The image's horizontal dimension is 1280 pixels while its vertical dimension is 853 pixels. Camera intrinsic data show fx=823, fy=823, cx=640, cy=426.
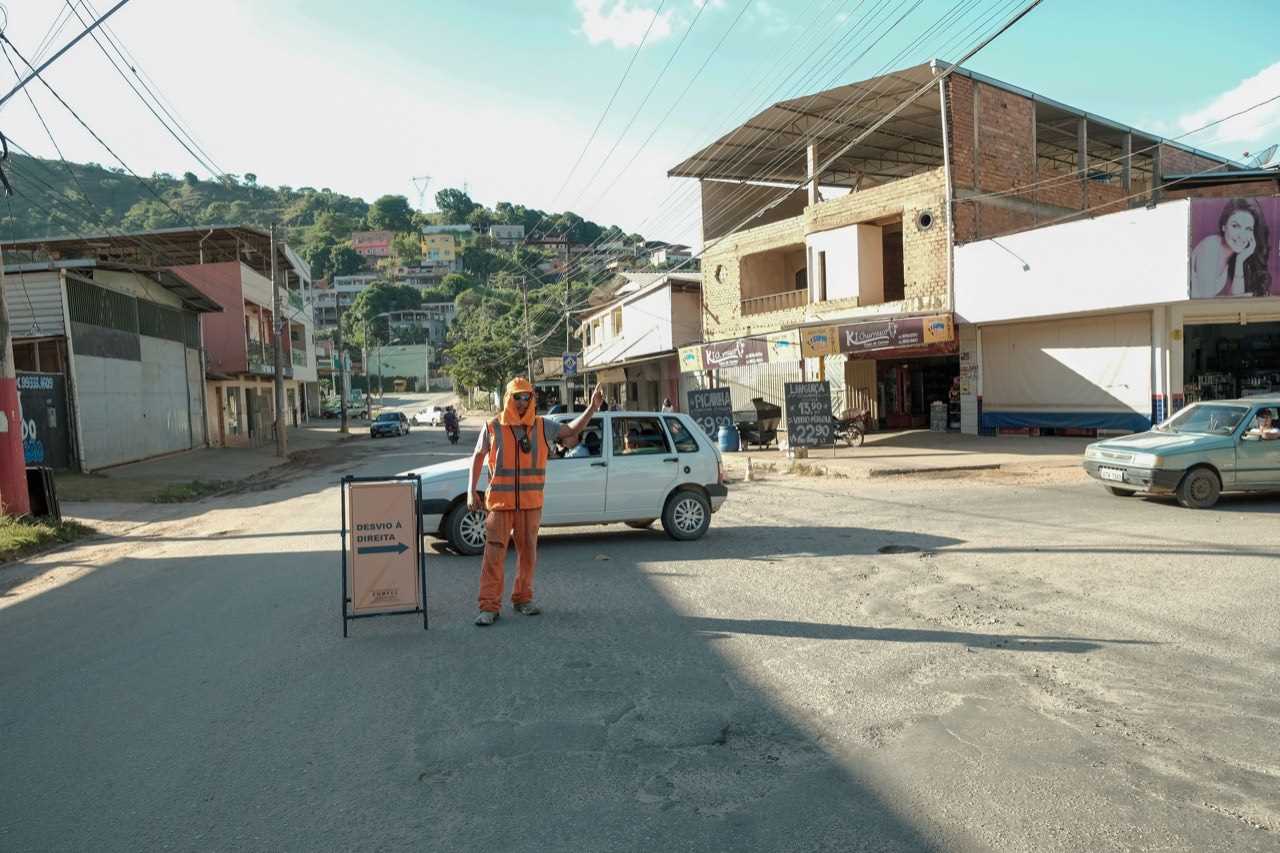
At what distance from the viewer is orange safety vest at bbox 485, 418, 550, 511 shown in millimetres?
6438

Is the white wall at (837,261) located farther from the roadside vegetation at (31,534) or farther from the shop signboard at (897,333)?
the roadside vegetation at (31,534)

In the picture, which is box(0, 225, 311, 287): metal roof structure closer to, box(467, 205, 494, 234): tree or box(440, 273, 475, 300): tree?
box(440, 273, 475, 300): tree

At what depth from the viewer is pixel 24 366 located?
2019 centimetres

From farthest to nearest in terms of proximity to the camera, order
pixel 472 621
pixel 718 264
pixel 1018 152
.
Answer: pixel 718 264 → pixel 1018 152 → pixel 472 621

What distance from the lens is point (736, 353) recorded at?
78.9 feet

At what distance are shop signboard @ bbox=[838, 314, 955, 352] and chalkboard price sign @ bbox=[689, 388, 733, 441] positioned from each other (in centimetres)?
333

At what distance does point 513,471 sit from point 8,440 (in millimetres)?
9553

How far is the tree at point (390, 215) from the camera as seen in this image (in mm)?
179875

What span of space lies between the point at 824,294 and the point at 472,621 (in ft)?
70.8

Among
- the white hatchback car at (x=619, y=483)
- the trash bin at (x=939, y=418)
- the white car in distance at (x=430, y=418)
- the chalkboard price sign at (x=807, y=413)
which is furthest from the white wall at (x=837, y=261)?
the white car in distance at (x=430, y=418)

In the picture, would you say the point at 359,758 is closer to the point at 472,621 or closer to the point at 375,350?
the point at 472,621

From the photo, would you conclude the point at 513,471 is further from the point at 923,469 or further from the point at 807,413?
the point at 807,413

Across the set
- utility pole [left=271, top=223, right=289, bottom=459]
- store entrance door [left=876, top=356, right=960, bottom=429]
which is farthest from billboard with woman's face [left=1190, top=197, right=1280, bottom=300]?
utility pole [left=271, top=223, right=289, bottom=459]

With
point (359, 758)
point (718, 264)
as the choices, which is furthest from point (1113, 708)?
point (718, 264)
